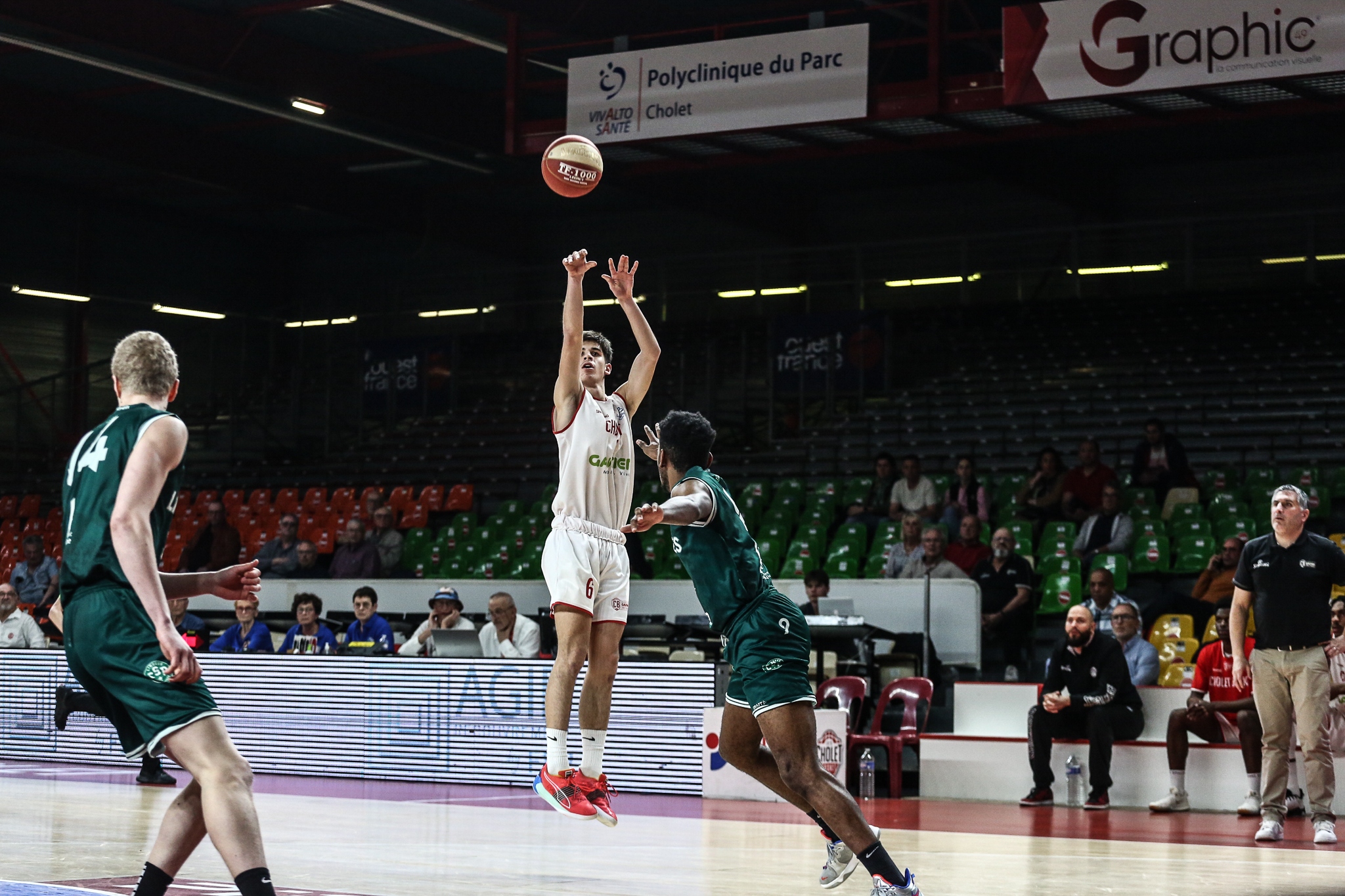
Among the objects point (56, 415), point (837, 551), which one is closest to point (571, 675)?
point (837, 551)

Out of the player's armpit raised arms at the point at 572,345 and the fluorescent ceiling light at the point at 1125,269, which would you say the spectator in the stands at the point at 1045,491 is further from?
the player's armpit raised arms at the point at 572,345

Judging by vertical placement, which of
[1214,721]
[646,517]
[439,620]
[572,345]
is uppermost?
[572,345]

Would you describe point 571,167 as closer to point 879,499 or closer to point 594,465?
point 594,465

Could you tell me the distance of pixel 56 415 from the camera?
30125mm

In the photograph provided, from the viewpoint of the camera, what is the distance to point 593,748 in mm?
7512

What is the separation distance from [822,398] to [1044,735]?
39.3 ft

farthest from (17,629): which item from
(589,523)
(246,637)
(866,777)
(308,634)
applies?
(589,523)

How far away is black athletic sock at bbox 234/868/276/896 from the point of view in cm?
431

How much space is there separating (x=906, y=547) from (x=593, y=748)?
28.2 ft

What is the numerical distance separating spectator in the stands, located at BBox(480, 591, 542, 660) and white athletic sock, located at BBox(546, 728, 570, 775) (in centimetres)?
→ 568

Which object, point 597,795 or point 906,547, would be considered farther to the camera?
point 906,547

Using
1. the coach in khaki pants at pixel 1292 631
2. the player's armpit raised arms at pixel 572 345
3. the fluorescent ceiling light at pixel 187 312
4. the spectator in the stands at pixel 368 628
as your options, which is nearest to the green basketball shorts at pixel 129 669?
the player's armpit raised arms at pixel 572 345

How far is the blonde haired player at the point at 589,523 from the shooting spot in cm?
742

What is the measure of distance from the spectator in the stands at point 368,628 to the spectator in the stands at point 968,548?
18.5 ft
